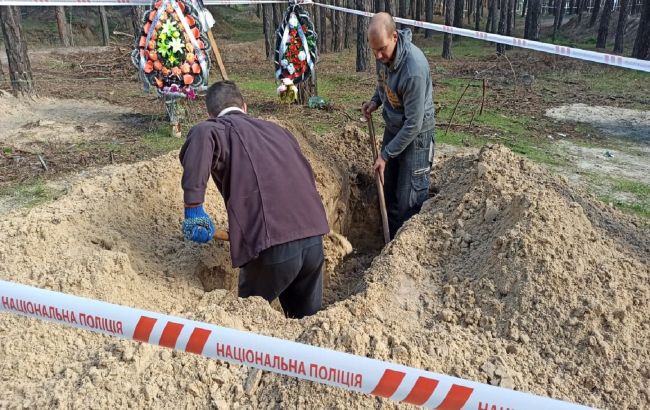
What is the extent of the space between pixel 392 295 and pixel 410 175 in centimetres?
153

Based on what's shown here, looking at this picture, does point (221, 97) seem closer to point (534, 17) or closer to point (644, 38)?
point (644, 38)

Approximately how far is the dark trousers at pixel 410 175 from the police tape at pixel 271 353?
2709mm

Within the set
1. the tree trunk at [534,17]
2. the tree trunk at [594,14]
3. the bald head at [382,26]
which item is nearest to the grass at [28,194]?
the bald head at [382,26]

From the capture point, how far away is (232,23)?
1037 inches

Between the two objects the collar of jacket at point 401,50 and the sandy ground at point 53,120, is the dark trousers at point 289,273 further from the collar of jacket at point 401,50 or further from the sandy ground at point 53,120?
the sandy ground at point 53,120

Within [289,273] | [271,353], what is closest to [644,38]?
[289,273]

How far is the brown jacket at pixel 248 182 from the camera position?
2.72m

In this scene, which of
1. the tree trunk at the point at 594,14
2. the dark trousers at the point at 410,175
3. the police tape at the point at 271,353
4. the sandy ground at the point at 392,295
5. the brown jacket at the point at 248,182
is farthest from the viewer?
the tree trunk at the point at 594,14

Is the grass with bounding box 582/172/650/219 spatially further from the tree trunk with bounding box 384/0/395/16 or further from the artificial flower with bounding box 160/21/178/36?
the tree trunk with bounding box 384/0/395/16

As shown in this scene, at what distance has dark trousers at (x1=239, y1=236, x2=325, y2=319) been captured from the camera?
289cm

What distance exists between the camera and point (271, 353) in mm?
1669

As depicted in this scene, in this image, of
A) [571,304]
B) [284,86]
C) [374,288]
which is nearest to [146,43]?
[284,86]

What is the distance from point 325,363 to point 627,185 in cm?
513

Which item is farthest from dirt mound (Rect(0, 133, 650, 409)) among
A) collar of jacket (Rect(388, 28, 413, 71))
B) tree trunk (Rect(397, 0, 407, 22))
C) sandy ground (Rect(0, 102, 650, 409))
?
tree trunk (Rect(397, 0, 407, 22))
